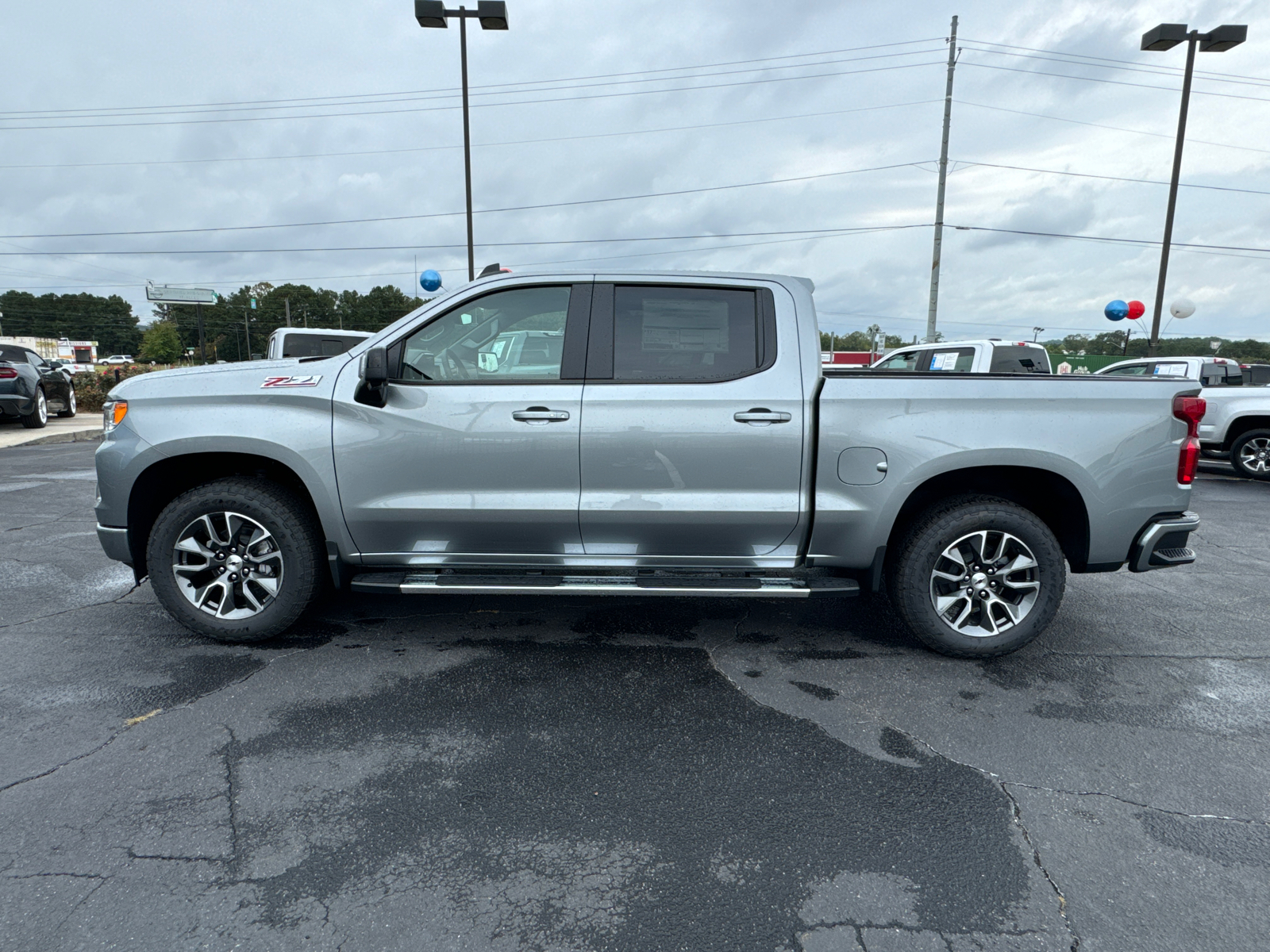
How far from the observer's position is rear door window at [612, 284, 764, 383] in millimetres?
3832

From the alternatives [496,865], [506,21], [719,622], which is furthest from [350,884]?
[506,21]

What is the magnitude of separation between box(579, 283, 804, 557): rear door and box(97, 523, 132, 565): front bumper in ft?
7.84

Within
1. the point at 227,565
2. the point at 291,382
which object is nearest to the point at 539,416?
the point at 291,382

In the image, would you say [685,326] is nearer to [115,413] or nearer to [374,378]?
[374,378]

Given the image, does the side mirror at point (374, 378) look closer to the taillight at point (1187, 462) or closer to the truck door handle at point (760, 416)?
the truck door handle at point (760, 416)

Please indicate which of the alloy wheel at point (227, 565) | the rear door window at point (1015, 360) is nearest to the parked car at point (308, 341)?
the alloy wheel at point (227, 565)

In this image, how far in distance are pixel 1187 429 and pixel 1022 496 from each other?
2.69ft

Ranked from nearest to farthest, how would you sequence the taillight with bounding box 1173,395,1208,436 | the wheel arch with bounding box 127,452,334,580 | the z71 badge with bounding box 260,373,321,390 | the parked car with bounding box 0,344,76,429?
the taillight with bounding box 1173,395,1208,436, the z71 badge with bounding box 260,373,321,390, the wheel arch with bounding box 127,452,334,580, the parked car with bounding box 0,344,76,429

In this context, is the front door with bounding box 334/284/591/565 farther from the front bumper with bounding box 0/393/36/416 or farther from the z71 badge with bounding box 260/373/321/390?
the front bumper with bounding box 0/393/36/416

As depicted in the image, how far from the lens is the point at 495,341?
154 inches

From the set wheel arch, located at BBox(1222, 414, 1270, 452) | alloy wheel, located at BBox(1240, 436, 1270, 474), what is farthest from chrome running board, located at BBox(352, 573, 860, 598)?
alloy wheel, located at BBox(1240, 436, 1270, 474)

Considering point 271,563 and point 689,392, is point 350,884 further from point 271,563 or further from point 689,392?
point 689,392

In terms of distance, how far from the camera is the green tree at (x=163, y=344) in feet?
409

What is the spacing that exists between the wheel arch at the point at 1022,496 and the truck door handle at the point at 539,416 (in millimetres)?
1777
